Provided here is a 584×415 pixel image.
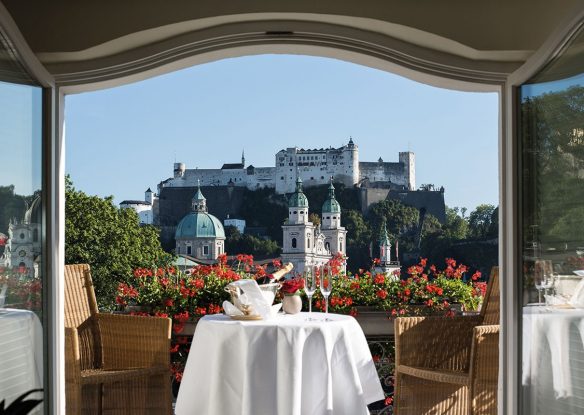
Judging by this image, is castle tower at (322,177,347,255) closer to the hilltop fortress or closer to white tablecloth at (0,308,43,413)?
the hilltop fortress

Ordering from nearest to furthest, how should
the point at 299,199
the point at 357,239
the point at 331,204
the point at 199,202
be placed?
the point at 357,239 → the point at 299,199 → the point at 331,204 → the point at 199,202

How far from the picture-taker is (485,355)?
3.32 metres

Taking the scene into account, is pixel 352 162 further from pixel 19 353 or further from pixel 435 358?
pixel 19 353

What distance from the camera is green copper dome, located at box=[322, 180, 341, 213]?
31922mm

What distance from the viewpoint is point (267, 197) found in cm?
3466

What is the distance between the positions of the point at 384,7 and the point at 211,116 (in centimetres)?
3127

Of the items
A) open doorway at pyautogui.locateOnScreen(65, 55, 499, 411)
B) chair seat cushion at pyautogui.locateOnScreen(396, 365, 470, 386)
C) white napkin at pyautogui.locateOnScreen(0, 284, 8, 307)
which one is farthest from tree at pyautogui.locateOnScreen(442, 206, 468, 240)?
white napkin at pyautogui.locateOnScreen(0, 284, 8, 307)

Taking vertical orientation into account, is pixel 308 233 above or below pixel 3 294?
below

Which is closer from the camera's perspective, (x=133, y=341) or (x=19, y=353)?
(x=19, y=353)

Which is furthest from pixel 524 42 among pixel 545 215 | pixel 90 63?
pixel 90 63

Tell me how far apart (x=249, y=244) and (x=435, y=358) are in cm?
2693

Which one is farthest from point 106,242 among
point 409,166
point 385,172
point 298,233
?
point 409,166

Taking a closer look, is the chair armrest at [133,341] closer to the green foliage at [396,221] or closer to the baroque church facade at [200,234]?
the green foliage at [396,221]

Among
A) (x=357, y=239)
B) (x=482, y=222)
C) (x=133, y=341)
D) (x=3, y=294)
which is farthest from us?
(x=357, y=239)
